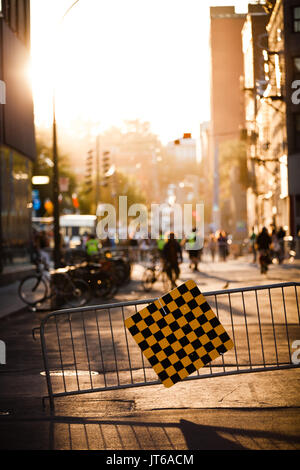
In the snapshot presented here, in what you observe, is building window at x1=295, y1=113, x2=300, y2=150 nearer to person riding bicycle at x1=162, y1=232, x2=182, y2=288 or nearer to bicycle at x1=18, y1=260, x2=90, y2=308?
person riding bicycle at x1=162, y1=232, x2=182, y2=288

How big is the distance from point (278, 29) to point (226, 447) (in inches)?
1812

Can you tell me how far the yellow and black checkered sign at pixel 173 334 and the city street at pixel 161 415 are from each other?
366mm

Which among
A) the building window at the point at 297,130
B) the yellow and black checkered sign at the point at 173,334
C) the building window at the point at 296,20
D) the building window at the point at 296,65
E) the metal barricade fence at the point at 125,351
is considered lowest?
the metal barricade fence at the point at 125,351

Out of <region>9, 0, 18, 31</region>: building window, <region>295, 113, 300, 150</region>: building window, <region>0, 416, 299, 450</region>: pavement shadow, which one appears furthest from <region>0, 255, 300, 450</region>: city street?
<region>295, 113, 300, 150</region>: building window

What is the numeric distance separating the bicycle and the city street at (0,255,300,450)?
910cm

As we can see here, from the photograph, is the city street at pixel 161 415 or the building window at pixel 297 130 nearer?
the city street at pixel 161 415

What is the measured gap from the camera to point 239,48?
116 meters

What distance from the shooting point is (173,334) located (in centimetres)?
823

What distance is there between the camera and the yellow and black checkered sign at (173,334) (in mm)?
8203

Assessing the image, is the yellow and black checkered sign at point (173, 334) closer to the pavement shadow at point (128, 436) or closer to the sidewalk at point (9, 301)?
the pavement shadow at point (128, 436)

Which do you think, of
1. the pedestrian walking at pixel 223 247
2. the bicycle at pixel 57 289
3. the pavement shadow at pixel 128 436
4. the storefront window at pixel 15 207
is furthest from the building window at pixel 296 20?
the pavement shadow at pixel 128 436

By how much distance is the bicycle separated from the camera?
781 inches

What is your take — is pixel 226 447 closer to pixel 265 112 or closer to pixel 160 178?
pixel 265 112
